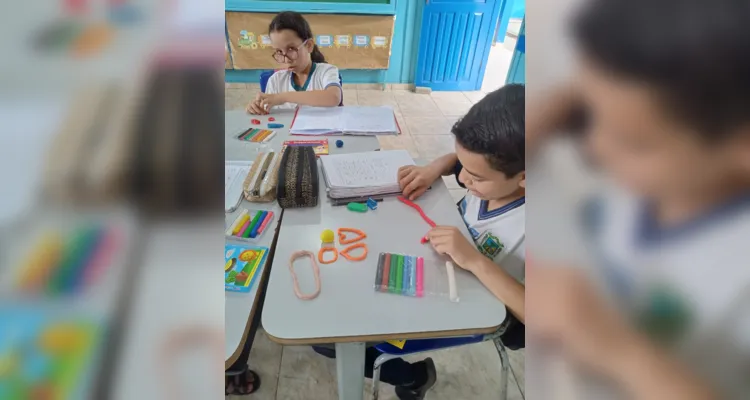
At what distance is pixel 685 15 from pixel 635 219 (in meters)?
0.08

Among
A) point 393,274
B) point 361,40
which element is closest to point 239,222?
point 393,274

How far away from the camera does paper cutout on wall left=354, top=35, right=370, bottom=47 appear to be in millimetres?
3527

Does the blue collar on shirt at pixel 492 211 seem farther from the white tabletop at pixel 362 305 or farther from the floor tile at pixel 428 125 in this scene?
the floor tile at pixel 428 125

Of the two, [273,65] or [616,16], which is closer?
[616,16]

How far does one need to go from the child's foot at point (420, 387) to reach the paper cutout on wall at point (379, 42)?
2964 millimetres

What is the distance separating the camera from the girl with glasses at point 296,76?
1532 mm

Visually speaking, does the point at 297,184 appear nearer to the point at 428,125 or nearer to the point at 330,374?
the point at 330,374

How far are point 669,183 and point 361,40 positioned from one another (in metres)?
3.66

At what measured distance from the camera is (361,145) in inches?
50.9

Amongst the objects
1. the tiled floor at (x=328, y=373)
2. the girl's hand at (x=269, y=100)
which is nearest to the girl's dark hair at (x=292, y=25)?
the girl's hand at (x=269, y=100)

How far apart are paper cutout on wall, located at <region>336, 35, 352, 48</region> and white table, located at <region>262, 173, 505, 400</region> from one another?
9.74 feet

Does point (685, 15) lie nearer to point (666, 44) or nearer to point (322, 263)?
point (666, 44)

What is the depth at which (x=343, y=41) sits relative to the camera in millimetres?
3527

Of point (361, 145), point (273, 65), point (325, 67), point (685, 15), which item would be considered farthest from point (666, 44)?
point (273, 65)
